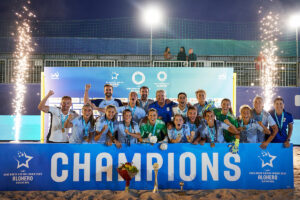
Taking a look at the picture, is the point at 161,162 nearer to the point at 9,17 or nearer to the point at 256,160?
the point at 256,160

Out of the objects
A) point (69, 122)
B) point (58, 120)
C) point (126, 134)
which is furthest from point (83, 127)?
point (126, 134)

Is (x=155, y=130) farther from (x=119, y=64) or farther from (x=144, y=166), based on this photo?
(x=119, y=64)

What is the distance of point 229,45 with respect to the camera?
44.1 ft

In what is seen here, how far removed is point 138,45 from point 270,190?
9.84m

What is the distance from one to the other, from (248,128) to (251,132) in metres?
0.10

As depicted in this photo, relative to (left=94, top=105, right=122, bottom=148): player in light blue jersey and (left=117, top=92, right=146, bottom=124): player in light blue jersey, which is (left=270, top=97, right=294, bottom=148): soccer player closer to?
(left=117, top=92, right=146, bottom=124): player in light blue jersey

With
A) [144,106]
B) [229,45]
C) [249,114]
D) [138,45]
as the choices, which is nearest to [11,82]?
[138,45]

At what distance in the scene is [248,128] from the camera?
5062mm

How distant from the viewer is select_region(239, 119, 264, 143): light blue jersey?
5.05m

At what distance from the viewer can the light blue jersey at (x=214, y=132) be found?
4895mm

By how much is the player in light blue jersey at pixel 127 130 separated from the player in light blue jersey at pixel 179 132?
2.12ft

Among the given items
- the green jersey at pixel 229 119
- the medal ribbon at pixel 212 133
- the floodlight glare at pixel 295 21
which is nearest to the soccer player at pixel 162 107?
the green jersey at pixel 229 119

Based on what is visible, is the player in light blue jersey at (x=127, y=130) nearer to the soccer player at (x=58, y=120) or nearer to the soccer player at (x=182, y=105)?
the soccer player at (x=58, y=120)

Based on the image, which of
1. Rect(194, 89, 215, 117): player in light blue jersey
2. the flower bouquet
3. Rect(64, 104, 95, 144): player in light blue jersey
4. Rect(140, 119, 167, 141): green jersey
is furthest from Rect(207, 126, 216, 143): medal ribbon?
Rect(64, 104, 95, 144): player in light blue jersey
